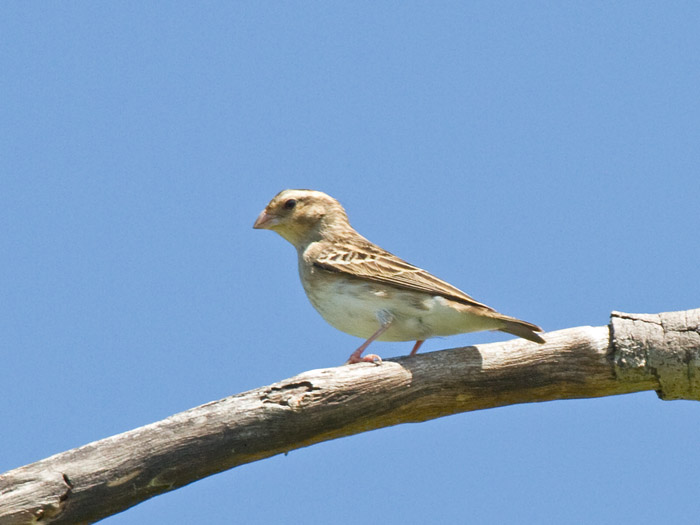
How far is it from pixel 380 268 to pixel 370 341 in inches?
27.7

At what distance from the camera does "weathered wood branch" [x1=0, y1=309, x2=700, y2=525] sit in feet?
19.5

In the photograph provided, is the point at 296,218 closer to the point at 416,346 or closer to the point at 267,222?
the point at 267,222

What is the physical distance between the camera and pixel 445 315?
7.43 meters

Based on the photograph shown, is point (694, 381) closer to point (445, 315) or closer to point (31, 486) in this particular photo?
point (445, 315)

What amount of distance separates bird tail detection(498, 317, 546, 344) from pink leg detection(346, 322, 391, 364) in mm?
1049

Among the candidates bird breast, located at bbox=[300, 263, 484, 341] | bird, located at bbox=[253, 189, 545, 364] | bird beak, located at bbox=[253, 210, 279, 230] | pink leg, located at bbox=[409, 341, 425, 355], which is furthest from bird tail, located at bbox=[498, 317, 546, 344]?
bird beak, located at bbox=[253, 210, 279, 230]

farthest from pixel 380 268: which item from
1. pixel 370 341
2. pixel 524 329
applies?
pixel 524 329

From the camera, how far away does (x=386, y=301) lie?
295 inches

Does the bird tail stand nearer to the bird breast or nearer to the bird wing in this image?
the bird wing

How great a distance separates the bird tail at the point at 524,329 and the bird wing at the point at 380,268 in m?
0.28

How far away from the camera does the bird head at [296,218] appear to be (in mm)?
9055

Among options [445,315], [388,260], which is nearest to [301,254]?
[388,260]

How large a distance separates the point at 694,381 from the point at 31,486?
16.7 feet

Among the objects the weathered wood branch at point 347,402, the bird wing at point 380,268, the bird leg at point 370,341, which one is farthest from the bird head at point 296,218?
the weathered wood branch at point 347,402
